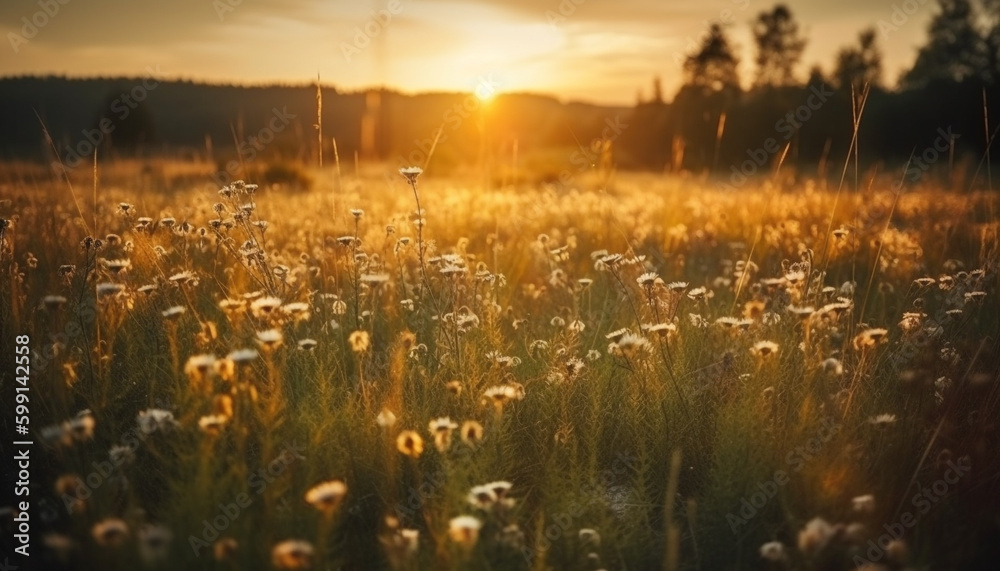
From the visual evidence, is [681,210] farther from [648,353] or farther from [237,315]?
[237,315]

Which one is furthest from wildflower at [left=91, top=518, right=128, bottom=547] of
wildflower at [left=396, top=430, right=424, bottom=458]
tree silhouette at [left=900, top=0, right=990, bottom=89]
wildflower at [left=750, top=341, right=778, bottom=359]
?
tree silhouette at [left=900, top=0, right=990, bottom=89]

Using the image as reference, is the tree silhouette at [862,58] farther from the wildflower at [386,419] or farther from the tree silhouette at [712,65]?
the wildflower at [386,419]

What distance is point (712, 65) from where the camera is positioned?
38.7 meters

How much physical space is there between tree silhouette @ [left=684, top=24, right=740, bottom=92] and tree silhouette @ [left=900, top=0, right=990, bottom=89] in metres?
10.0

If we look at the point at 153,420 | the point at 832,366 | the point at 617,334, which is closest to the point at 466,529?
the point at 153,420

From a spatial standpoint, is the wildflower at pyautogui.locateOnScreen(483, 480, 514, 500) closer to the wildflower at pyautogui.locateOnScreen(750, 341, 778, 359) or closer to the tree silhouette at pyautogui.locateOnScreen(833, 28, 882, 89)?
the wildflower at pyautogui.locateOnScreen(750, 341, 778, 359)

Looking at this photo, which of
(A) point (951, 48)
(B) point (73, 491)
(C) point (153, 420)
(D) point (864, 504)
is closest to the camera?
(B) point (73, 491)

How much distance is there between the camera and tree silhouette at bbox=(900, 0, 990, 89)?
36.6 metres

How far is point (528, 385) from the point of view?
10.4ft

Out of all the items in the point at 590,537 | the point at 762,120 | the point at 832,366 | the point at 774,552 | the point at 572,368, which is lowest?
the point at 590,537

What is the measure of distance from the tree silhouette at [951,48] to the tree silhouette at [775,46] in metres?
7.15

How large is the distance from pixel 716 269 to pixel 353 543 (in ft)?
15.5

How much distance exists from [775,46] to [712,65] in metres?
7.15

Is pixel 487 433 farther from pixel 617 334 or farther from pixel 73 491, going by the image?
pixel 73 491
